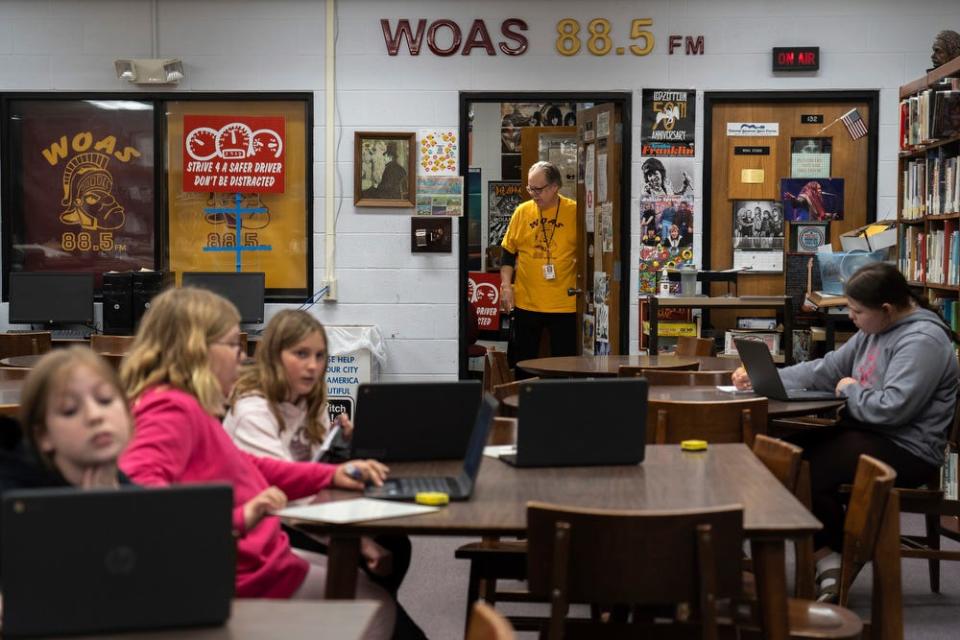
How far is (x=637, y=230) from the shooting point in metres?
7.86

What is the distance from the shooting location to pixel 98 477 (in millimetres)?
2100

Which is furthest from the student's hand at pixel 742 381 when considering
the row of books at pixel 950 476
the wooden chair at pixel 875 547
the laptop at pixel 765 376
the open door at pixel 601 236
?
the open door at pixel 601 236

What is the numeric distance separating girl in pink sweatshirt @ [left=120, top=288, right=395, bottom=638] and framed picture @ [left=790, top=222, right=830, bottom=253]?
5.59 metres

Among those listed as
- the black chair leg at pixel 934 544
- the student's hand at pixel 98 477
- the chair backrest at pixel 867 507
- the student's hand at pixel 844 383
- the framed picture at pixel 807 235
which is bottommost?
the black chair leg at pixel 934 544

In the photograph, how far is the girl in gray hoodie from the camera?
4.50 meters

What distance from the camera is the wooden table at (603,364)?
5.81 m

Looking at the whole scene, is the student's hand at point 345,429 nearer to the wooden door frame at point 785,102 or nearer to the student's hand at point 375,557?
the student's hand at point 375,557

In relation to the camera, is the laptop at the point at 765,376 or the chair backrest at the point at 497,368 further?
the chair backrest at the point at 497,368

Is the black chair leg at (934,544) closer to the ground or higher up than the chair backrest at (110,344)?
closer to the ground

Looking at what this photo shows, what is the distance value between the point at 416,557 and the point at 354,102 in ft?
11.6

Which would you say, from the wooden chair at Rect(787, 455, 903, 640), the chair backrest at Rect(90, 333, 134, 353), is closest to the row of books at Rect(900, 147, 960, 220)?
the wooden chair at Rect(787, 455, 903, 640)

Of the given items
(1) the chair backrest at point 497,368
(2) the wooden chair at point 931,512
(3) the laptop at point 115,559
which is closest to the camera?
(3) the laptop at point 115,559

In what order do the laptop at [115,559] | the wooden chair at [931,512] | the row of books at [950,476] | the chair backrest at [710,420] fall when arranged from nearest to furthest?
1. the laptop at [115,559]
2. the chair backrest at [710,420]
3. the wooden chair at [931,512]
4. the row of books at [950,476]

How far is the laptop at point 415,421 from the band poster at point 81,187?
525 cm
